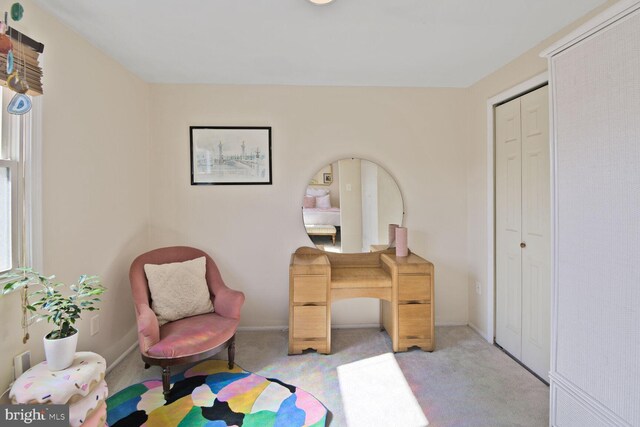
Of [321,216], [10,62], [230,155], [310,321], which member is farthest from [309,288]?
[10,62]

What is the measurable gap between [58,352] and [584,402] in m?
2.58

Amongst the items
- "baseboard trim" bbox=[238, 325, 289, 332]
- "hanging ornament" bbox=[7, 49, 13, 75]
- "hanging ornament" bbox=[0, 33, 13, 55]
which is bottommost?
"baseboard trim" bbox=[238, 325, 289, 332]

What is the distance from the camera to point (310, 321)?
2.67 metres

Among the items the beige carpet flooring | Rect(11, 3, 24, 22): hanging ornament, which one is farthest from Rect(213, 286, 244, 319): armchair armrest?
Rect(11, 3, 24, 22): hanging ornament

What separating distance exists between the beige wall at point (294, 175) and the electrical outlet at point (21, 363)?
1.47m

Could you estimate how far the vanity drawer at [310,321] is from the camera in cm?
266

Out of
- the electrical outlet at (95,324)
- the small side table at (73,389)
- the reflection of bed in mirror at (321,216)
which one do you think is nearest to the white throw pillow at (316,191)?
the reflection of bed in mirror at (321,216)

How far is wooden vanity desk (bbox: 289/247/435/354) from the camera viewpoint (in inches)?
105

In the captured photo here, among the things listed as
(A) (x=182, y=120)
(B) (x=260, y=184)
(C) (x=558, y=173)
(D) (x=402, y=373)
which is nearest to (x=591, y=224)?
(C) (x=558, y=173)

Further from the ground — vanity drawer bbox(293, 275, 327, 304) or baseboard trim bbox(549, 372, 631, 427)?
vanity drawer bbox(293, 275, 327, 304)

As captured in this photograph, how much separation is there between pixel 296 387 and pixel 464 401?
109cm

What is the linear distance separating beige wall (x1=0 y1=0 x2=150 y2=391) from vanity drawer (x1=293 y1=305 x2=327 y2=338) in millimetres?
1445

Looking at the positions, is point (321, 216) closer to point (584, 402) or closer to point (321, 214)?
point (321, 214)

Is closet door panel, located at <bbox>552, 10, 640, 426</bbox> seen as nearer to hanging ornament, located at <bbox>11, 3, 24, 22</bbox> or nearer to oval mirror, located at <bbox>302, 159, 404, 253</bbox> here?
oval mirror, located at <bbox>302, 159, 404, 253</bbox>
